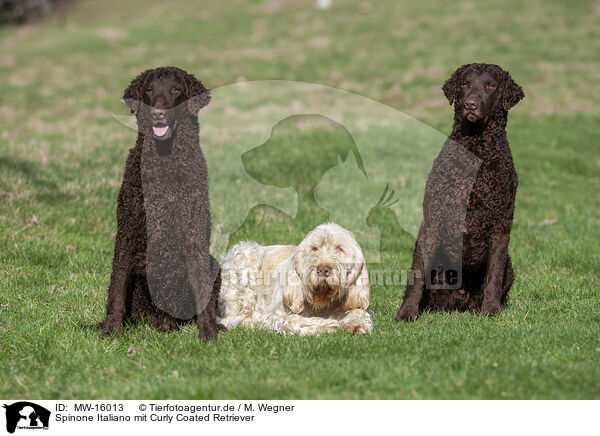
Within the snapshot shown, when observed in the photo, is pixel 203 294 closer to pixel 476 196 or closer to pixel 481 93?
pixel 476 196

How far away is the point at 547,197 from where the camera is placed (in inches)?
564

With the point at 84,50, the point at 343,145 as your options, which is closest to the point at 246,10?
the point at 84,50

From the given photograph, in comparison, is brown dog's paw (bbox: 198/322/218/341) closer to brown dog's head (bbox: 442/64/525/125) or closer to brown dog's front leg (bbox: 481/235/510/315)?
brown dog's front leg (bbox: 481/235/510/315)

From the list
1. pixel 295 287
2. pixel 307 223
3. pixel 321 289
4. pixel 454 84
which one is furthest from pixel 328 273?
pixel 307 223

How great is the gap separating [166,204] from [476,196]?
3293 millimetres

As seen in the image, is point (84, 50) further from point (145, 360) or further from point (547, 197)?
point (145, 360)

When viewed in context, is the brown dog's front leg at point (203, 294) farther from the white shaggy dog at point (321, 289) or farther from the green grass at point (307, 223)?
the white shaggy dog at point (321, 289)

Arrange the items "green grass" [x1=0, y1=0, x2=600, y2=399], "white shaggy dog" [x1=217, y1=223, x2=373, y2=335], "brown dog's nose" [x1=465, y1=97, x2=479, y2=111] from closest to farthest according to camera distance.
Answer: "green grass" [x1=0, y1=0, x2=600, y2=399] < "white shaggy dog" [x1=217, y1=223, x2=373, y2=335] < "brown dog's nose" [x1=465, y1=97, x2=479, y2=111]

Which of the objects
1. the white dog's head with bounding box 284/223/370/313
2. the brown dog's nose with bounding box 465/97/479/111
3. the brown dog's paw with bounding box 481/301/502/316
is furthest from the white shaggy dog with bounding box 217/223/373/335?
the brown dog's nose with bounding box 465/97/479/111

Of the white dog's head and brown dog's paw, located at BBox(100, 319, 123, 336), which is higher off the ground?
the white dog's head

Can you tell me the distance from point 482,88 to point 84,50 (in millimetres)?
31702

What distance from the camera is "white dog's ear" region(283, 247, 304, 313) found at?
6895 mm
